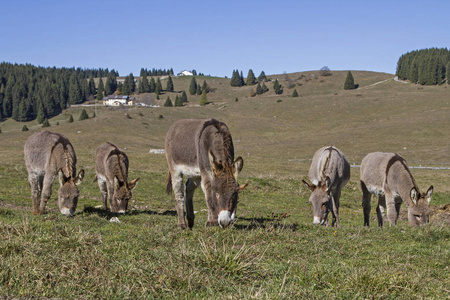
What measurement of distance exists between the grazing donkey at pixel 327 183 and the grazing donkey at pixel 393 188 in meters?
1.15

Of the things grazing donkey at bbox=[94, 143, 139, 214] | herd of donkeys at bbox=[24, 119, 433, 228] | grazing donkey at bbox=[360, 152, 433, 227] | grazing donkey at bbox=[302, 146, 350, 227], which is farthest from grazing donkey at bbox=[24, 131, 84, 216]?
grazing donkey at bbox=[360, 152, 433, 227]

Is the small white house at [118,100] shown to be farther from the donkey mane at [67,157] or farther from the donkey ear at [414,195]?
the donkey ear at [414,195]

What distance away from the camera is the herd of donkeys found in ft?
29.8

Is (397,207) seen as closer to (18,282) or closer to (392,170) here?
(392,170)

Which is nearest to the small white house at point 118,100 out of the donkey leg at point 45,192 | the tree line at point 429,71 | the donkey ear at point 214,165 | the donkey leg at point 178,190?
the tree line at point 429,71

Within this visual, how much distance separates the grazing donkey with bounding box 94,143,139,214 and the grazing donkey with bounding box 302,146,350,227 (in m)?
7.29

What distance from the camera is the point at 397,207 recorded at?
49.1 ft

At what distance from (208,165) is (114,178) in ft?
26.0

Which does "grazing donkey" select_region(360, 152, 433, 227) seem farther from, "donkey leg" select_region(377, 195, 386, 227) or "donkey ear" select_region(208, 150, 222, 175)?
"donkey ear" select_region(208, 150, 222, 175)

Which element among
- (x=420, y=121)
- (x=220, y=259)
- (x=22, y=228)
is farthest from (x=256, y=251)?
(x=420, y=121)

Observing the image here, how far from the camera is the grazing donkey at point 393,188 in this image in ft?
43.2

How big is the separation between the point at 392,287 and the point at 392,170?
1014 cm

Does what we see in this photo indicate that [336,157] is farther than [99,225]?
Yes

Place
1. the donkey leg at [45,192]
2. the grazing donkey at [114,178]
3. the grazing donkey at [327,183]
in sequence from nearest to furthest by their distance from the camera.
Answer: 1. the grazing donkey at [327,183]
2. the donkey leg at [45,192]
3. the grazing donkey at [114,178]
